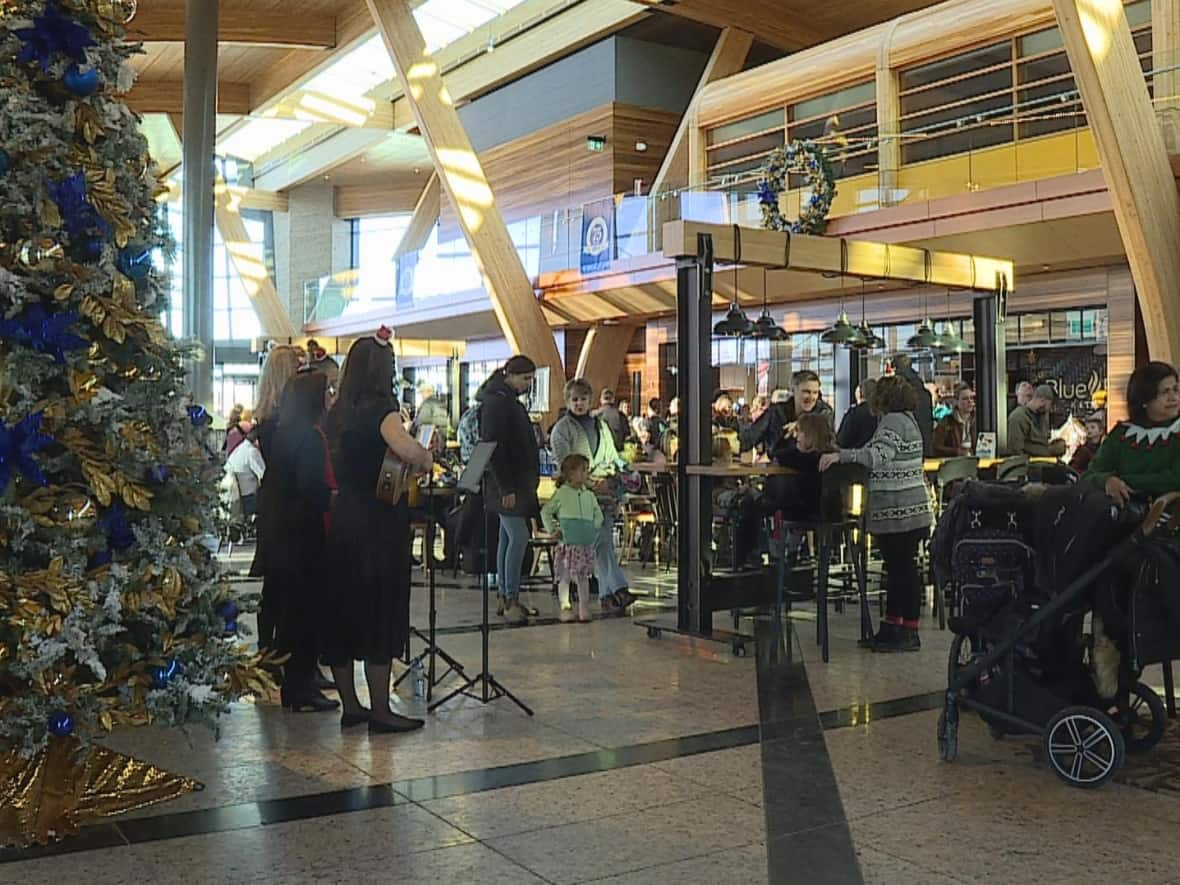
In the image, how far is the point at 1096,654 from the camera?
13.8 feet

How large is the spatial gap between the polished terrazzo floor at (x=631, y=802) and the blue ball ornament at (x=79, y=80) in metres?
2.16

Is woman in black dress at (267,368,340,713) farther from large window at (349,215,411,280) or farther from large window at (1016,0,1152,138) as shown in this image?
large window at (349,215,411,280)

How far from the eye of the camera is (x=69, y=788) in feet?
11.8

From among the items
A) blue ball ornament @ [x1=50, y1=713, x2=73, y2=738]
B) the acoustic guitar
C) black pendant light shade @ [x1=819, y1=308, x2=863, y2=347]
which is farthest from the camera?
black pendant light shade @ [x1=819, y1=308, x2=863, y2=347]

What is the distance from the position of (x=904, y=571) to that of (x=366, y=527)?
3138 millimetres

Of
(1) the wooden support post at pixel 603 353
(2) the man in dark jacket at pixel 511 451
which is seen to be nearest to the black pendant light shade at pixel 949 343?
(2) the man in dark jacket at pixel 511 451

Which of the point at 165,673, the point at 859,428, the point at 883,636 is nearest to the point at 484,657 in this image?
the point at 165,673

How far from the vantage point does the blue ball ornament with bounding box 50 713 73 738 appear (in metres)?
3.54

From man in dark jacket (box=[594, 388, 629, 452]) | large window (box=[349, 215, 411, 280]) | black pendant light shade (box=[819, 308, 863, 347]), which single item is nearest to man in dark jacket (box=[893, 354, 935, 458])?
black pendant light shade (box=[819, 308, 863, 347])

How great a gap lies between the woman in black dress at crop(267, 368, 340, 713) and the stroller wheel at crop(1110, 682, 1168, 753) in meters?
3.00

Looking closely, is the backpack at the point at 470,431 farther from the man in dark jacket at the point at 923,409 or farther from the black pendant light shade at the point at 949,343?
the black pendant light shade at the point at 949,343

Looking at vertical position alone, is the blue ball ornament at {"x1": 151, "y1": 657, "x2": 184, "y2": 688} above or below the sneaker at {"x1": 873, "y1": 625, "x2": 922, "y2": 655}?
above

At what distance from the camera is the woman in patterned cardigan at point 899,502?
6.33 meters

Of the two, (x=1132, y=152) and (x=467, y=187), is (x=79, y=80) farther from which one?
(x=467, y=187)
